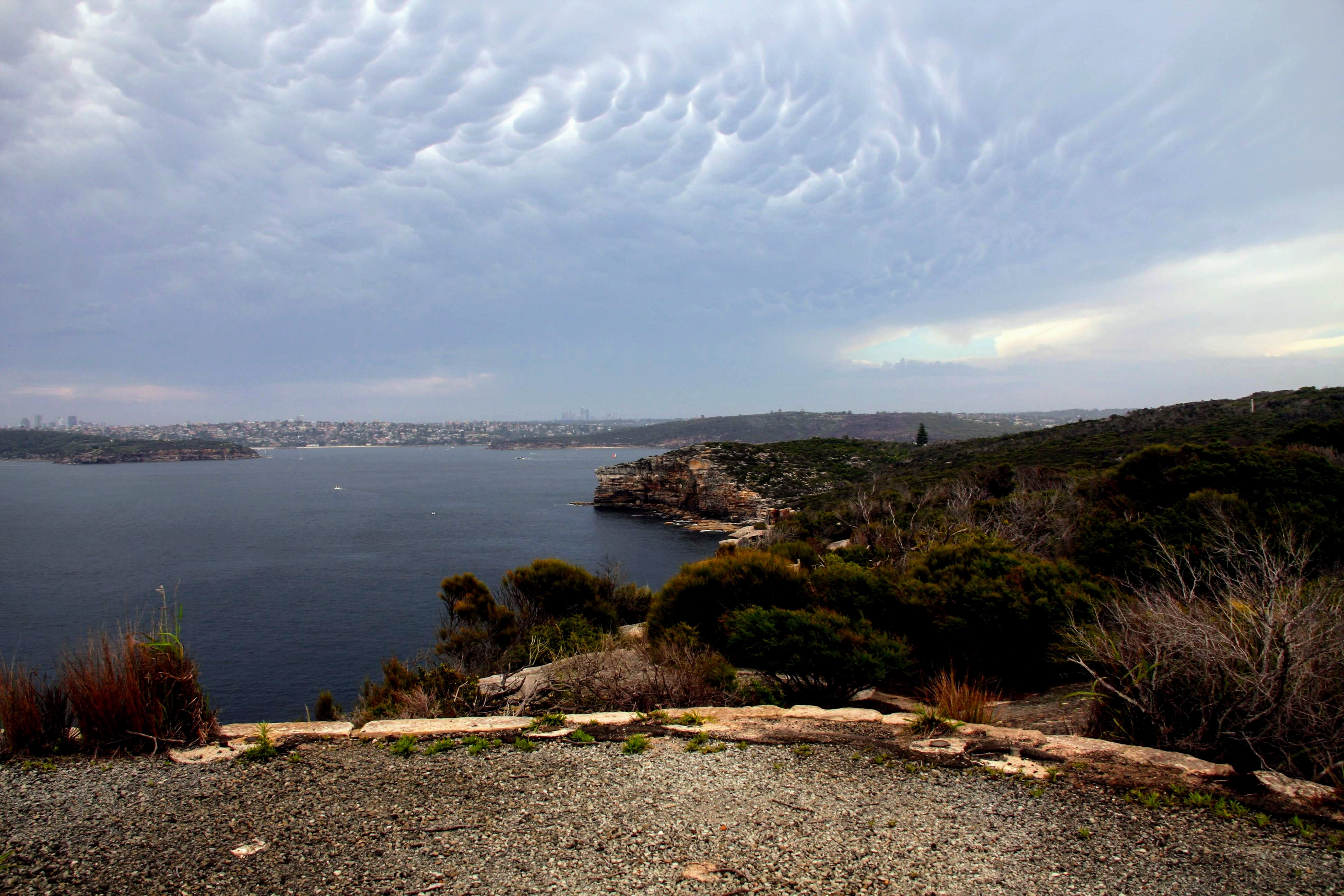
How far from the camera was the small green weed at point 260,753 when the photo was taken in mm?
4910

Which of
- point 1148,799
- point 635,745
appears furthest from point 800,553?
point 1148,799

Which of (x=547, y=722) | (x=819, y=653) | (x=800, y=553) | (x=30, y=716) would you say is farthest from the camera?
(x=800, y=553)

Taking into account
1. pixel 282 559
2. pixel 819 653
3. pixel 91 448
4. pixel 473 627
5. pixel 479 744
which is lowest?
pixel 282 559

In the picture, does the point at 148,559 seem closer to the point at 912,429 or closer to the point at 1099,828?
the point at 1099,828

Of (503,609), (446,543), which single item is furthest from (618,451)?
(503,609)

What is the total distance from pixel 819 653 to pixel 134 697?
6.42 meters

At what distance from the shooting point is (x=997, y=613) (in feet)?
27.1

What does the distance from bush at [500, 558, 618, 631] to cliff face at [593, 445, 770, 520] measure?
35749 millimetres

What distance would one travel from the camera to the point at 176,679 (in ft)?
17.0

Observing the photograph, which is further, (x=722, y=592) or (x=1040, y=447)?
(x=1040, y=447)

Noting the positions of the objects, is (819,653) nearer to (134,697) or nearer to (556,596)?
(134,697)

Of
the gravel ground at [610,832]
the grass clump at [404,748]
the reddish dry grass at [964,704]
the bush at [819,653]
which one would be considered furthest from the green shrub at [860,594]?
the grass clump at [404,748]

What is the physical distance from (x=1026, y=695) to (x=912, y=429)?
134 m

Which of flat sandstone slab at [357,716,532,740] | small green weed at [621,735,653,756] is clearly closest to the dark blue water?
flat sandstone slab at [357,716,532,740]
